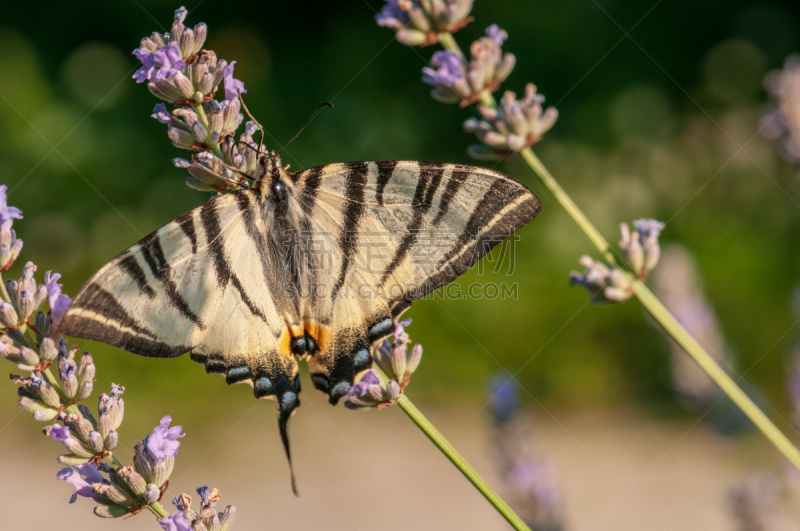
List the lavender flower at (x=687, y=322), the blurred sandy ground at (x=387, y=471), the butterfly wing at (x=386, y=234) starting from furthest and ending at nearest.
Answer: the blurred sandy ground at (x=387, y=471), the lavender flower at (x=687, y=322), the butterfly wing at (x=386, y=234)

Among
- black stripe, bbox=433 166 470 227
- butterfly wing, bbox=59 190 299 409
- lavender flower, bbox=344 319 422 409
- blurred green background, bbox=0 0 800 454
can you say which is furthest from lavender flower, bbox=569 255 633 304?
blurred green background, bbox=0 0 800 454

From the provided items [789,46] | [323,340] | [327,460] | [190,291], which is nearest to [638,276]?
[323,340]

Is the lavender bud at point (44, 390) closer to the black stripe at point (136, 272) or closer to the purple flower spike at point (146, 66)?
the black stripe at point (136, 272)

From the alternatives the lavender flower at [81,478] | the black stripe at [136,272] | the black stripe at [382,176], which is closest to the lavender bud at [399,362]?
the black stripe at [382,176]

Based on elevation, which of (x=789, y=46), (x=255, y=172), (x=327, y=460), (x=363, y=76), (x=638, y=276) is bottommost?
(x=327, y=460)

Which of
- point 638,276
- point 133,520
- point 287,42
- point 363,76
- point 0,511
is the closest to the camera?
point 638,276

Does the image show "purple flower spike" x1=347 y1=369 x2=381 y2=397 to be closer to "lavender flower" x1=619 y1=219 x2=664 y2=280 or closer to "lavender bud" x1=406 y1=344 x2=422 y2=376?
"lavender bud" x1=406 y1=344 x2=422 y2=376

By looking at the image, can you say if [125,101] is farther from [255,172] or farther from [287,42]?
[255,172]
